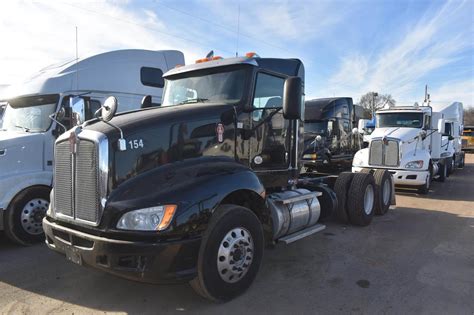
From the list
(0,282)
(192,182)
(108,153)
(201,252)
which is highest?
(108,153)

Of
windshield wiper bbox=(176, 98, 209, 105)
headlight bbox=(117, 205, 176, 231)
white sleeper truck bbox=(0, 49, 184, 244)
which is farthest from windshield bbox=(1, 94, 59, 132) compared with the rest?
headlight bbox=(117, 205, 176, 231)

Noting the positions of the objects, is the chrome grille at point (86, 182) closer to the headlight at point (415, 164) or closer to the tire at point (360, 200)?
the tire at point (360, 200)

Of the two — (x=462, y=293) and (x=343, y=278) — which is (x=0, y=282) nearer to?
(x=343, y=278)

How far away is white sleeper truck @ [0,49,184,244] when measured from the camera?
5.75 metres

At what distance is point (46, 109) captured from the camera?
648 cm

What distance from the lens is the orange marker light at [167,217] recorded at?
3.23 meters

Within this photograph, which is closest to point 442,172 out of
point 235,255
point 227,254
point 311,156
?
point 311,156

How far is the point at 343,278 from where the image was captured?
14.6 feet

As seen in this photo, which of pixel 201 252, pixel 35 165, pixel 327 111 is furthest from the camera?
pixel 327 111

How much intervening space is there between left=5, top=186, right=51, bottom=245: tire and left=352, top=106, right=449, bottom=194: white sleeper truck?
7016 mm

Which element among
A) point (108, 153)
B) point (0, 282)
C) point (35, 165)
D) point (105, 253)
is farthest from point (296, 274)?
point (35, 165)

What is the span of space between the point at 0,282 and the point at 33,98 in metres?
3.42

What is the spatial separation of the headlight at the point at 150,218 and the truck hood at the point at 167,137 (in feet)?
1.25

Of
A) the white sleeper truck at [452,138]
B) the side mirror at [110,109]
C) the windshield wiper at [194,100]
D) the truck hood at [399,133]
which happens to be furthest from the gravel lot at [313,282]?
the white sleeper truck at [452,138]
